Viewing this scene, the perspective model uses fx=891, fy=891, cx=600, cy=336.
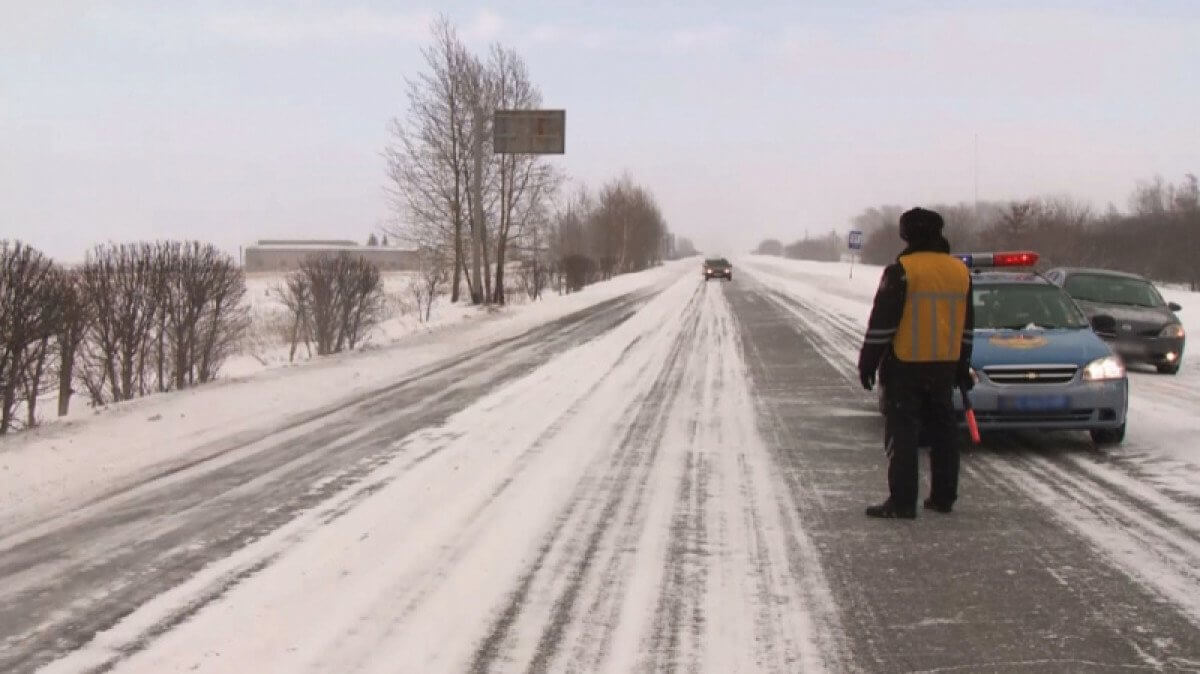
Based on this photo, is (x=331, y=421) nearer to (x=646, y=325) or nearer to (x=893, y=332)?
(x=893, y=332)

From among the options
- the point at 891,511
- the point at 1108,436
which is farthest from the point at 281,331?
the point at 891,511

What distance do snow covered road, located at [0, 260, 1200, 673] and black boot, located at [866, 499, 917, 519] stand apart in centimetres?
10

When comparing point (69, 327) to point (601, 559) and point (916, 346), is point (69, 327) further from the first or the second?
point (916, 346)

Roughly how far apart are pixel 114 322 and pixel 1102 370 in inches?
469

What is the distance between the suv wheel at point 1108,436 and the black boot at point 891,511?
3015 mm

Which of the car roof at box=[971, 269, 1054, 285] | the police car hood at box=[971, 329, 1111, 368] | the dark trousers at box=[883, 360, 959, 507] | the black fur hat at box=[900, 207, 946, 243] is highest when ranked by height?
the black fur hat at box=[900, 207, 946, 243]

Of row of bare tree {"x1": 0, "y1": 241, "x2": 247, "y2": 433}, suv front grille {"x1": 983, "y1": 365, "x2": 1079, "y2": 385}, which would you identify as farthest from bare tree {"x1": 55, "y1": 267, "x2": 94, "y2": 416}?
suv front grille {"x1": 983, "y1": 365, "x2": 1079, "y2": 385}

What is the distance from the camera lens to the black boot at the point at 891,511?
18.0 ft

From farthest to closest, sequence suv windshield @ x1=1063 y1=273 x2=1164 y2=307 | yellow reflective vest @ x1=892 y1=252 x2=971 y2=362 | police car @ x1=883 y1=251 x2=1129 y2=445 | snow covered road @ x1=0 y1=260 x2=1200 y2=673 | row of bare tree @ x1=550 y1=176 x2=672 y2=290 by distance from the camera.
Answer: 1. row of bare tree @ x1=550 y1=176 x2=672 y2=290
2. suv windshield @ x1=1063 y1=273 x2=1164 y2=307
3. police car @ x1=883 y1=251 x2=1129 y2=445
4. yellow reflective vest @ x1=892 y1=252 x2=971 y2=362
5. snow covered road @ x1=0 y1=260 x2=1200 y2=673

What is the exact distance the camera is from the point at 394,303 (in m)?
31.5

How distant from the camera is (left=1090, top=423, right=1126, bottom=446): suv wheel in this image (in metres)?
7.48

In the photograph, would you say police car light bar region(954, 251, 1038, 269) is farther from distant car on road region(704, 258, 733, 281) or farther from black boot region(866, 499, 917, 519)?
distant car on road region(704, 258, 733, 281)

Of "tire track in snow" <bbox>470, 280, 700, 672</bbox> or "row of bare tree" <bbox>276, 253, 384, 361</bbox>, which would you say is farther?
"row of bare tree" <bbox>276, 253, 384, 361</bbox>

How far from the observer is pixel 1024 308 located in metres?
8.45
